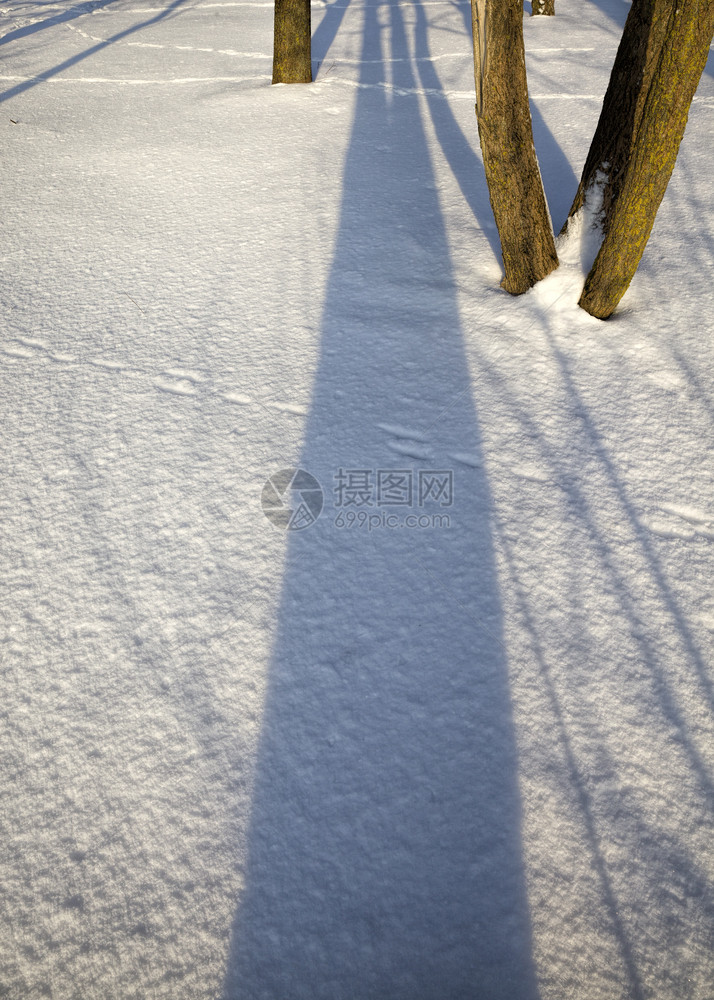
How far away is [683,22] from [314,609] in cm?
234

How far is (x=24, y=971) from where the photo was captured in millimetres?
1283

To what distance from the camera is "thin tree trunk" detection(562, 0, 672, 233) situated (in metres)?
2.20

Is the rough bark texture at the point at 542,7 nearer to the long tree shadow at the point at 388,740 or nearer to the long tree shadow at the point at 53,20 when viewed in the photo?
the long tree shadow at the point at 53,20

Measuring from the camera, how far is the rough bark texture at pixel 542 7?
24.0 feet

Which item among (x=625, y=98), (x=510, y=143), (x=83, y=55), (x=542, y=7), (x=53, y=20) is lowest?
(x=510, y=143)

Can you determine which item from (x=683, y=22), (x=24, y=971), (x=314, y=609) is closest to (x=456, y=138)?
(x=683, y=22)

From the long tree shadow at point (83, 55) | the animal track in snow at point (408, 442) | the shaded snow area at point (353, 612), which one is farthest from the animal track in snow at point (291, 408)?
the long tree shadow at point (83, 55)

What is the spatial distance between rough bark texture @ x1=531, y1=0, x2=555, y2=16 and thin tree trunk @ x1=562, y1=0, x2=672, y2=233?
21.1ft

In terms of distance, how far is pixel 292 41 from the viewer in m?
5.27

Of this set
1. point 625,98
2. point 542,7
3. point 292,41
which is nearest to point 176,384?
point 625,98

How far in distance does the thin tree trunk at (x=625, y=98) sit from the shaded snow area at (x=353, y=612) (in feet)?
0.75

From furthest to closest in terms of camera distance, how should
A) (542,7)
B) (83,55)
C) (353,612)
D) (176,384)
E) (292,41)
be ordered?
(542,7), (83,55), (292,41), (176,384), (353,612)

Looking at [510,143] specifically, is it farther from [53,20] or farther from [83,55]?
[53,20]

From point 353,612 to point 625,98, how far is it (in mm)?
2258
